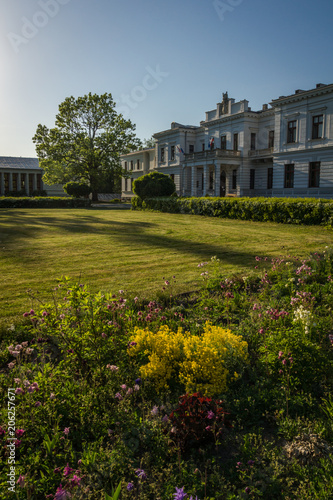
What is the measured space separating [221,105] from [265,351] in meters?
41.1

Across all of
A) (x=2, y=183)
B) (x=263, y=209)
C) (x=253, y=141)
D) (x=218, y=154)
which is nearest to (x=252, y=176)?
(x=253, y=141)

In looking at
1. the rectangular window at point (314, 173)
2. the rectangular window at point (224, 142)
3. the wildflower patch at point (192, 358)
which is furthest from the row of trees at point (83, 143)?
the wildflower patch at point (192, 358)

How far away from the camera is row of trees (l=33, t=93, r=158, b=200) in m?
40.9

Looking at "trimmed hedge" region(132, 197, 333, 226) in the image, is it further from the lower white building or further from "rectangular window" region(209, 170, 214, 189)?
the lower white building

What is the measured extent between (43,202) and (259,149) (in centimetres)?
2227

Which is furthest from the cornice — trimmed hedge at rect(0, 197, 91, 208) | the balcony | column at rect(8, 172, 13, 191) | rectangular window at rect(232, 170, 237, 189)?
column at rect(8, 172, 13, 191)

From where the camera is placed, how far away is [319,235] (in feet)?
39.7

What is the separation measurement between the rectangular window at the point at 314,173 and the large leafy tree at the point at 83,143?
21747mm

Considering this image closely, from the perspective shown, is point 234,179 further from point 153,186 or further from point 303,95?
point 153,186

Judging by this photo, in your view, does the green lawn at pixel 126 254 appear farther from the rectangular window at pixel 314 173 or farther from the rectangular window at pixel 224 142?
the rectangular window at pixel 224 142

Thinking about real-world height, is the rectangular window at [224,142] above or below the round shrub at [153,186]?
above

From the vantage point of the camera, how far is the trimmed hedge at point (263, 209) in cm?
1502

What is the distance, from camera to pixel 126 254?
29.0 ft

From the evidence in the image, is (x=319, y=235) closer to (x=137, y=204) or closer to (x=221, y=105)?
(x=137, y=204)
